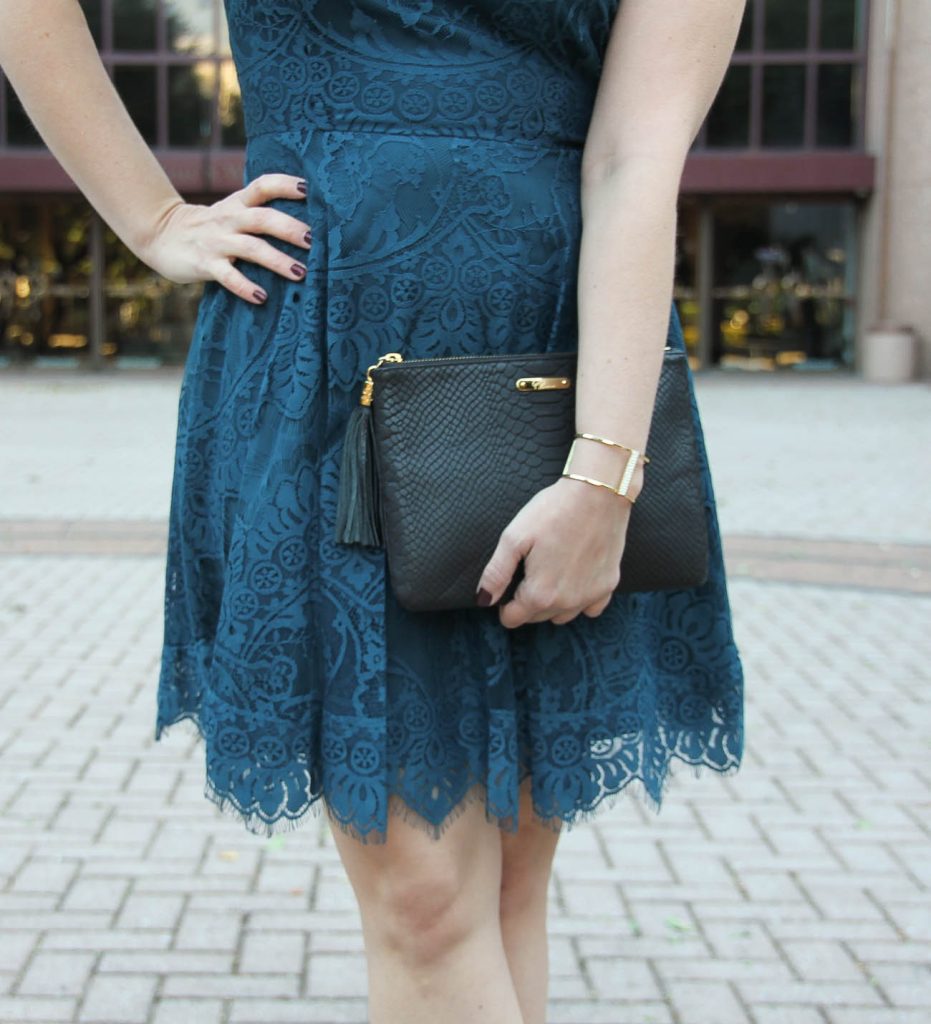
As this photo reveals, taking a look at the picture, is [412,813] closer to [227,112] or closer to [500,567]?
[500,567]

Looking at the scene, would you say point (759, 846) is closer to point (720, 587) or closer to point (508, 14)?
point (720, 587)

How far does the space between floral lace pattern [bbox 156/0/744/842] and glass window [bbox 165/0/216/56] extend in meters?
20.4

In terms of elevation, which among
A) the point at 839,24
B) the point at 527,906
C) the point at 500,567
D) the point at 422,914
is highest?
the point at 839,24

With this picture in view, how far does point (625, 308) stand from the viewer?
1.39 m

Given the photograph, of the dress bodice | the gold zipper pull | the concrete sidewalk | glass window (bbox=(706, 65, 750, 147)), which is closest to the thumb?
the gold zipper pull

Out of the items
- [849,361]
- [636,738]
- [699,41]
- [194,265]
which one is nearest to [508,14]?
[699,41]

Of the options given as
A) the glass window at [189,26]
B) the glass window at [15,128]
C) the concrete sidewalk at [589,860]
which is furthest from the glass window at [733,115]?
the concrete sidewalk at [589,860]

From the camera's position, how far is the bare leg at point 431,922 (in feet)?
5.00

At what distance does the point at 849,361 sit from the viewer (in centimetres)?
2122

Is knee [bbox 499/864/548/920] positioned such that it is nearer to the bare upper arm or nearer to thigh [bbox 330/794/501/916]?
thigh [bbox 330/794/501/916]

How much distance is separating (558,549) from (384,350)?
307mm

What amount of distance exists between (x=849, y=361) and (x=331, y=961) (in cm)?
1979

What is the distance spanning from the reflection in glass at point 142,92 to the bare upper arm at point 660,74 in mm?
20404

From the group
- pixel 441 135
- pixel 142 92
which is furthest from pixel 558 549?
pixel 142 92
